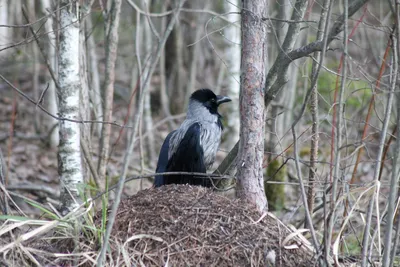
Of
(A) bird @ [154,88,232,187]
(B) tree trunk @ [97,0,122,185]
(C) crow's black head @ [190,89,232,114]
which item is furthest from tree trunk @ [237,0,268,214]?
(B) tree trunk @ [97,0,122,185]

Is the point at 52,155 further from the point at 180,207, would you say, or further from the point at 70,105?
the point at 180,207

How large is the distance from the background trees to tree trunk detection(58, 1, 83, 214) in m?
0.01

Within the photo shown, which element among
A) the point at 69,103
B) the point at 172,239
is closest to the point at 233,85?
A: the point at 69,103

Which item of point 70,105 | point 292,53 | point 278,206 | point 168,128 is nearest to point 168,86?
point 168,128

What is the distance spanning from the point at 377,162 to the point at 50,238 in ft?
7.31

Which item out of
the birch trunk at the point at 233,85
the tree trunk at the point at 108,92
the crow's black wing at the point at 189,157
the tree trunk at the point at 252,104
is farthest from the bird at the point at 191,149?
the birch trunk at the point at 233,85

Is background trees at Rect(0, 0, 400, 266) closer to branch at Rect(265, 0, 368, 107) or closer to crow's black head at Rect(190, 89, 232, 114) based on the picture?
branch at Rect(265, 0, 368, 107)

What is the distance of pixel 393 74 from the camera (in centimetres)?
409

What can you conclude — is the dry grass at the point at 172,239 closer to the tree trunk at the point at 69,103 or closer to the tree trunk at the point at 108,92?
the tree trunk at the point at 69,103

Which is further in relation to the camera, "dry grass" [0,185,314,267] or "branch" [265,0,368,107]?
"branch" [265,0,368,107]

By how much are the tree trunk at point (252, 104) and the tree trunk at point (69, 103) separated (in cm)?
186

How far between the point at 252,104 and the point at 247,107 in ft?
0.14

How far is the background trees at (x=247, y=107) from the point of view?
4.22m

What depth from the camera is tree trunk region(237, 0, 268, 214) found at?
177 inches
